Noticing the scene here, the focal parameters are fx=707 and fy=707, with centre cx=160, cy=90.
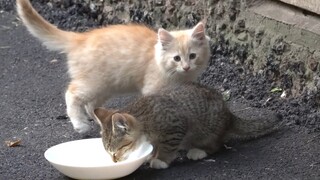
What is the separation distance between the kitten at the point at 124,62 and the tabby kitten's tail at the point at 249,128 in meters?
0.47

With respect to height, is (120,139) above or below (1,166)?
above

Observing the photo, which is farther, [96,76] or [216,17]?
[216,17]

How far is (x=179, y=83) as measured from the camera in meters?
4.40

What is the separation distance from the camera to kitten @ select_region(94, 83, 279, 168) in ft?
12.6

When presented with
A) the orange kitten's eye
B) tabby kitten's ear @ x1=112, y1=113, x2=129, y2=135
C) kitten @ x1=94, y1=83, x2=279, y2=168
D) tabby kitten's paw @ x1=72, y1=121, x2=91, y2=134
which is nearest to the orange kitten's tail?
tabby kitten's paw @ x1=72, y1=121, x2=91, y2=134

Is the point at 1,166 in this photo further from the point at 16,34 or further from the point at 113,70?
the point at 16,34

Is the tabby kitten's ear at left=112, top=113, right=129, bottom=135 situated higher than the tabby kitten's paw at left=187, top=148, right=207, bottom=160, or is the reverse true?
the tabby kitten's ear at left=112, top=113, right=129, bottom=135

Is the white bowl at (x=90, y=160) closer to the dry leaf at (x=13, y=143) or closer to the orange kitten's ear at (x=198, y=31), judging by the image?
the dry leaf at (x=13, y=143)

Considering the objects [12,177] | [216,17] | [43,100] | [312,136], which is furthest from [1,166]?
[216,17]

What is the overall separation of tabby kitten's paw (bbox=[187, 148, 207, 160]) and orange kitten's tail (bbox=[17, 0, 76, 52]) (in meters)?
1.23

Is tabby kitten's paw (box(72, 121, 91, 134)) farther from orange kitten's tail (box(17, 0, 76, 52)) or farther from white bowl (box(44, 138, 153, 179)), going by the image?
orange kitten's tail (box(17, 0, 76, 52))

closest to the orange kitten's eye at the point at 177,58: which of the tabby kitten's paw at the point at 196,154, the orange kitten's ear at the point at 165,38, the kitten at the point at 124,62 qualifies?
the kitten at the point at 124,62

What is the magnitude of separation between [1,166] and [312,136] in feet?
6.16

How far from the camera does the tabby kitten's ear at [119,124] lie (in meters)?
3.77
